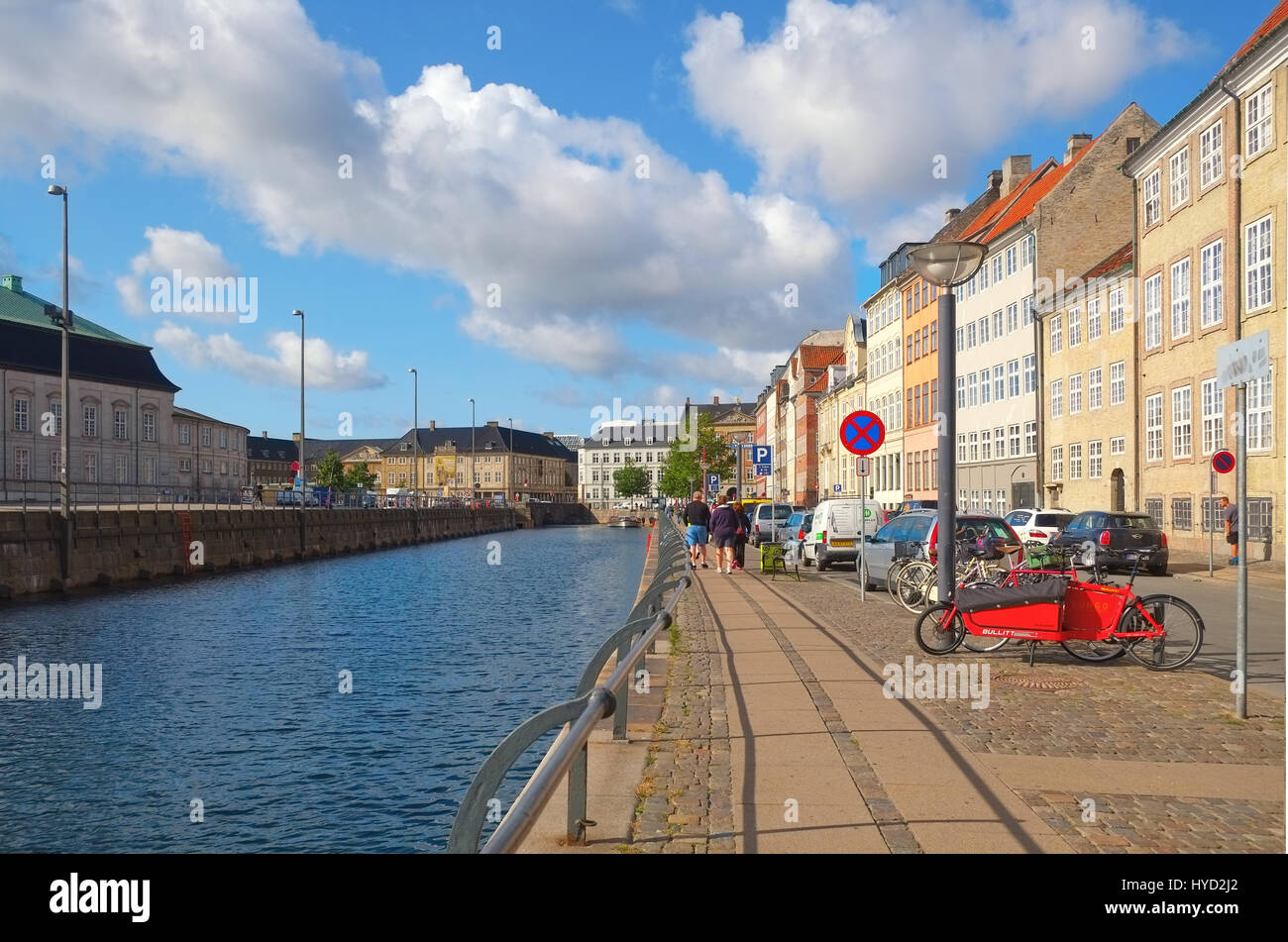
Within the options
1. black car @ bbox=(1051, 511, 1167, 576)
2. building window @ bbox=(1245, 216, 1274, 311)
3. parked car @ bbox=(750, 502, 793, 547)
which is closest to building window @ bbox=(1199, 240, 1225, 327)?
building window @ bbox=(1245, 216, 1274, 311)

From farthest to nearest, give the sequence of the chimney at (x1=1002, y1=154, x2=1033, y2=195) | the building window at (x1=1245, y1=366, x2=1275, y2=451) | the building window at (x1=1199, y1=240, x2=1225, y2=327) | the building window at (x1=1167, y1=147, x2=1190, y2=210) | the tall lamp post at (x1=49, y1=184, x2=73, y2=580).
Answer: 1. the chimney at (x1=1002, y1=154, x2=1033, y2=195)
2. the building window at (x1=1167, y1=147, x2=1190, y2=210)
3. the tall lamp post at (x1=49, y1=184, x2=73, y2=580)
4. the building window at (x1=1199, y1=240, x2=1225, y2=327)
5. the building window at (x1=1245, y1=366, x2=1275, y2=451)

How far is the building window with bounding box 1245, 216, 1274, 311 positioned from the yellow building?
1.9 inches

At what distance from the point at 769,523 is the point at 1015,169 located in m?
31.4

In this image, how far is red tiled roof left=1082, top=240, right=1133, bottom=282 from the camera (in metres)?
40.6

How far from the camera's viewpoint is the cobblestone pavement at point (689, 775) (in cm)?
532

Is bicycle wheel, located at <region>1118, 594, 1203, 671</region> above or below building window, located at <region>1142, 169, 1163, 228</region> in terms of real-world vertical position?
below

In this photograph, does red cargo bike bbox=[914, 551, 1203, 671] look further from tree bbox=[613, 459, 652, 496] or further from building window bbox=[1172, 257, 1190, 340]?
tree bbox=[613, 459, 652, 496]

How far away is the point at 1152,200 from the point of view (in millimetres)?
37531

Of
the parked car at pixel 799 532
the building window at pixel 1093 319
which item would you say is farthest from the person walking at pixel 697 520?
the building window at pixel 1093 319

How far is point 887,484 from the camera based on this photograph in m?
70.9
